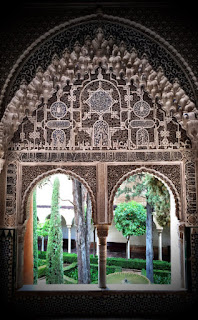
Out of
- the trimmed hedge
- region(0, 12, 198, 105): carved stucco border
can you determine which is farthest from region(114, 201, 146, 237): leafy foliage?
region(0, 12, 198, 105): carved stucco border

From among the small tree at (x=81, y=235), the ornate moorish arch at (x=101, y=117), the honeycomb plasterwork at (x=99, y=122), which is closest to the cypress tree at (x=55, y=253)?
the small tree at (x=81, y=235)

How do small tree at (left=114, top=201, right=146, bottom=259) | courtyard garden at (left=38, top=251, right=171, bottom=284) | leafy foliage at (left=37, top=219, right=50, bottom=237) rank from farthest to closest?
leafy foliage at (left=37, top=219, right=50, bottom=237) < small tree at (left=114, top=201, right=146, bottom=259) < courtyard garden at (left=38, top=251, right=171, bottom=284)

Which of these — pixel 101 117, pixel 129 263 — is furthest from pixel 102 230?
pixel 129 263

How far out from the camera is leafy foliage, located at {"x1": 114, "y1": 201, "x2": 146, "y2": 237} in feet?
35.3

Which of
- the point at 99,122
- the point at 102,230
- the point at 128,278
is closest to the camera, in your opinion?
the point at 102,230

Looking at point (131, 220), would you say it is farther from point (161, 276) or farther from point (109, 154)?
point (109, 154)

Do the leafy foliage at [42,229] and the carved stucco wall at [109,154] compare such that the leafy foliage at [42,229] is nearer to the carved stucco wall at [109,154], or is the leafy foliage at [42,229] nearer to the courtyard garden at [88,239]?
the courtyard garden at [88,239]

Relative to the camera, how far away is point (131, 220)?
10.9 meters

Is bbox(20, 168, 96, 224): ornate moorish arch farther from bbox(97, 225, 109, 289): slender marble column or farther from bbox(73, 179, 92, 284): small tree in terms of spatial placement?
bbox(73, 179, 92, 284): small tree

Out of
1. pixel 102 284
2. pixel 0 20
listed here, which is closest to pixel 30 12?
pixel 0 20

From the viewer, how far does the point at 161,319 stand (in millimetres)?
4176

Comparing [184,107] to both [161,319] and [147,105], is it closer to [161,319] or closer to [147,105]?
[147,105]

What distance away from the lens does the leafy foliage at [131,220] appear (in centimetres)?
1077

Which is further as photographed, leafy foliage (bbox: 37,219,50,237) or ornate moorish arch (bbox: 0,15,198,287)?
leafy foliage (bbox: 37,219,50,237)
